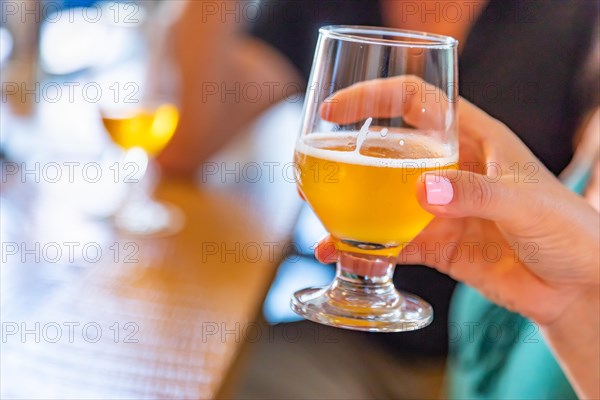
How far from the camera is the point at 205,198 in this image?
1.45 m

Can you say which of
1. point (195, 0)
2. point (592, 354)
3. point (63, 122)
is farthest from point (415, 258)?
point (195, 0)

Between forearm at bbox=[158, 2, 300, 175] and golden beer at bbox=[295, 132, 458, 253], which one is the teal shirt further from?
forearm at bbox=[158, 2, 300, 175]

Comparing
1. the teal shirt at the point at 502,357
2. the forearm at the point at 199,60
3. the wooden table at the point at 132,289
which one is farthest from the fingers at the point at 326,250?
the forearm at the point at 199,60

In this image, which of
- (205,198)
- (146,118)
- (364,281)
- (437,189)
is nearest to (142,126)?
(146,118)

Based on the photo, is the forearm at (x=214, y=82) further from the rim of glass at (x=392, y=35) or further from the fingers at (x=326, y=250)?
the rim of glass at (x=392, y=35)

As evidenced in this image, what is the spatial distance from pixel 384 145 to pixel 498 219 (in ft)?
0.38

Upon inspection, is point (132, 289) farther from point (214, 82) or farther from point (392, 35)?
point (214, 82)

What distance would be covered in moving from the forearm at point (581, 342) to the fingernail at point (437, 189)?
0.29 metres

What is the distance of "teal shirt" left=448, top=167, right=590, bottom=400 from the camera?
1.11 metres

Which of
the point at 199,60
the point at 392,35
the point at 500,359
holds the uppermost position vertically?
the point at 392,35

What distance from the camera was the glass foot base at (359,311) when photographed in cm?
71

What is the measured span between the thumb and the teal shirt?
46 centimetres

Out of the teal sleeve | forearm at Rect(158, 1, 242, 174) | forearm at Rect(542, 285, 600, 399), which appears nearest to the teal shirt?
the teal sleeve

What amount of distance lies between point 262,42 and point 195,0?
0.60m
